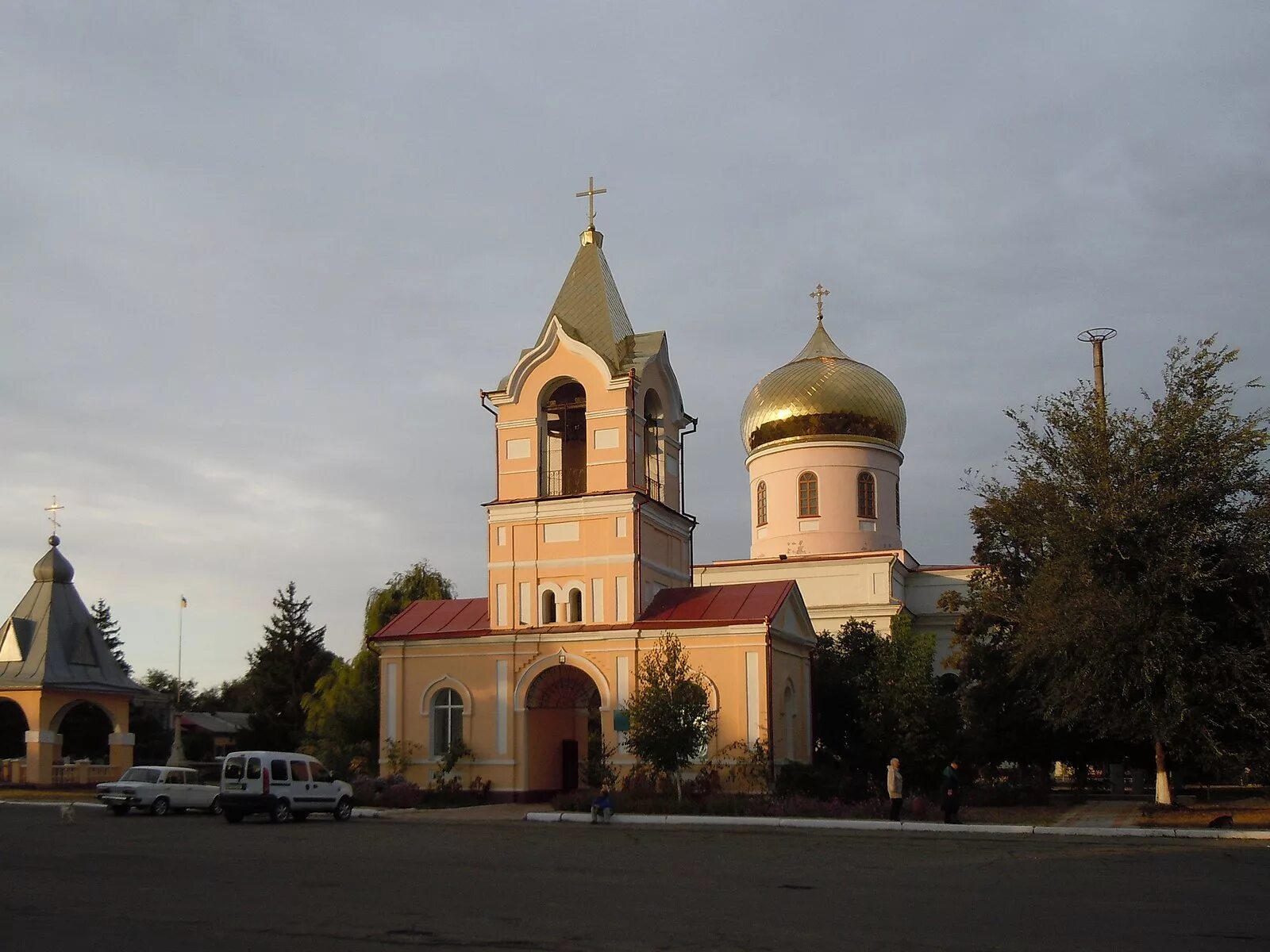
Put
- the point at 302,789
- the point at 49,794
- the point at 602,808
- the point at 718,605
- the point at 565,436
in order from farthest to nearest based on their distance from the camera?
the point at 49,794 < the point at 565,436 < the point at 718,605 < the point at 302,789 < the point at 602,808

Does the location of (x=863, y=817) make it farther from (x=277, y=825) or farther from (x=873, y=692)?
(x=277, y=825)

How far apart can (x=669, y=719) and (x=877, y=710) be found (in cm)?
775

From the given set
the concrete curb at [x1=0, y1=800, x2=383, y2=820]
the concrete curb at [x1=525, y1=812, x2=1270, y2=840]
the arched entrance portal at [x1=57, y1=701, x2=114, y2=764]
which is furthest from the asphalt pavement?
the arched entrance portal at [x1=57, y1=701, x2=114, y2=764]

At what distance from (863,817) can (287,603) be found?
3350 centimetres

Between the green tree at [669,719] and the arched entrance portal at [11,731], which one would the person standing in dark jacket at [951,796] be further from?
the arched entrance portal at [11,731]

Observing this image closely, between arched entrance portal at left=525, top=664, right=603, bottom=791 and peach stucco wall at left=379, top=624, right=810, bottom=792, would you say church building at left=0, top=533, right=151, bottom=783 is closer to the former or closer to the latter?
peach stucco wall at left=379, top=624, right=810, bottom=792

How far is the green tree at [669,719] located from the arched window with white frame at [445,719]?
18.2 ft

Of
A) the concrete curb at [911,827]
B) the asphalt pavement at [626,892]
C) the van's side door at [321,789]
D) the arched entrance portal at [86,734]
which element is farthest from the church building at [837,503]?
the arched entrance portal at [86,734]

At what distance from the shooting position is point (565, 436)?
3375cm

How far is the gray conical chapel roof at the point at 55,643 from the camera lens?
128 feet

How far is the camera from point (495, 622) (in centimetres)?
3178

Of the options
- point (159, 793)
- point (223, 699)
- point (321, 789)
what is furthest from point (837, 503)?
point (223, 699)

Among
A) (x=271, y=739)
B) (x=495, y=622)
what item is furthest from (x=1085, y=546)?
(x=271, y=739)

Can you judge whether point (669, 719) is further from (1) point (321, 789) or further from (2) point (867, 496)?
(2) point (867, 496)
